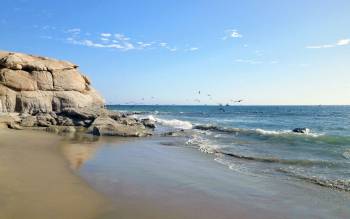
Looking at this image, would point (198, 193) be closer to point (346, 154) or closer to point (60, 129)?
point (346, 154)

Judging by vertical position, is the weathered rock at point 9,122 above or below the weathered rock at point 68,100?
below

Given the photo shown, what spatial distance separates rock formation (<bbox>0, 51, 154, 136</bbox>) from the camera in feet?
89.1

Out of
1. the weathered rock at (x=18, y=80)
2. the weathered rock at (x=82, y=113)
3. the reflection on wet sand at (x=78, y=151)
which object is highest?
the weathered rock at (x=18, y=80)

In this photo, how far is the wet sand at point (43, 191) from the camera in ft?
24.6

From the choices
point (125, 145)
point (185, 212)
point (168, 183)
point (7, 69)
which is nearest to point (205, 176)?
point (168, 183)

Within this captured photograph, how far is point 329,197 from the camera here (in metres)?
10.2

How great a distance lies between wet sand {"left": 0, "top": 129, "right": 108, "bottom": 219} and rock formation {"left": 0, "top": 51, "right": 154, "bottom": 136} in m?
12.8

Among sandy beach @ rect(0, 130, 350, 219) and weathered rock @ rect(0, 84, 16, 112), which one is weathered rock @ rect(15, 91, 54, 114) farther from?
sandy beach @ rect(0, 130, 350, 219)

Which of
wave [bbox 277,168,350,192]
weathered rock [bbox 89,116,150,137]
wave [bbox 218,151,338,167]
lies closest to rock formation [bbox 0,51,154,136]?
weathered rock [bbox 89,116,150,137]

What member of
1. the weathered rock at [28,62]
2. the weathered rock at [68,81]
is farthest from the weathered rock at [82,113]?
the weathered rock at [28,62]

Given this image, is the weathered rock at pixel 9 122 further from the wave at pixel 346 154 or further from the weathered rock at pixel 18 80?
the wave at pixel 346 154

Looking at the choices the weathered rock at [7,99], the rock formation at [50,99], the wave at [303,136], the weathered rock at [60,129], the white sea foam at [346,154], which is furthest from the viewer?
the weathered rock at [7,99]

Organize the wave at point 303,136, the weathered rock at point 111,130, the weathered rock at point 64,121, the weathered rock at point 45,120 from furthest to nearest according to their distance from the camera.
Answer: the weathered rock at point 64,121
the weathered rock at point 45,120
the wave at point 303,136
the weathered rock at point 111,130

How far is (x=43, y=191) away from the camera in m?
9.05
